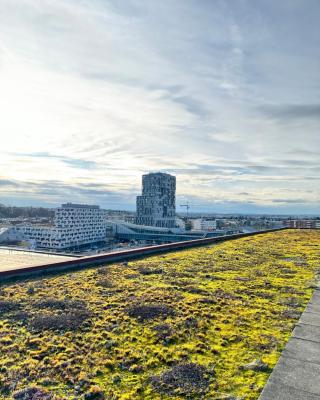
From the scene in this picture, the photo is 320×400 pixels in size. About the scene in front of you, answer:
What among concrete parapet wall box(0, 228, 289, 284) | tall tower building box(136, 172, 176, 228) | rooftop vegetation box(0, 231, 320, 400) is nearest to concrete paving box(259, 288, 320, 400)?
rooftop vegetation box(0, 231, 320, 400)

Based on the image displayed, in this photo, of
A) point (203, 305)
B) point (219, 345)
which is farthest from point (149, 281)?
point (219, 345)

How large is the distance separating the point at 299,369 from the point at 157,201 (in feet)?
485

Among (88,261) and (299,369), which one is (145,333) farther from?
(88,261)

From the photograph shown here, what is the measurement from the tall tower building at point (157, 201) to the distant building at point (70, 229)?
25.6 m

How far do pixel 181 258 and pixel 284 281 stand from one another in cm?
502

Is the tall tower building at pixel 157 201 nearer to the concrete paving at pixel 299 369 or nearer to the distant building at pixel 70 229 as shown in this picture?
the distant building at pixel 70 229

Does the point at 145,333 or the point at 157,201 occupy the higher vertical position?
the point at 157,201

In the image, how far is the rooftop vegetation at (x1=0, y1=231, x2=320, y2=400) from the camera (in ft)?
13.1

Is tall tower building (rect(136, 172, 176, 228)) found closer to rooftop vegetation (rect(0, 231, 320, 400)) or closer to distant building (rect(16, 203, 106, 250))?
distant building (rect(16, 203, 106, 250))

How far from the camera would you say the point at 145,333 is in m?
5.52

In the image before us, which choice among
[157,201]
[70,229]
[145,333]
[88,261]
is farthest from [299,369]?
[157,201]

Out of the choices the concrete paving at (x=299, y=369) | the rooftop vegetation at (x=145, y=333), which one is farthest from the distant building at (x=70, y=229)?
the concrete paving at (x=299, y=369)

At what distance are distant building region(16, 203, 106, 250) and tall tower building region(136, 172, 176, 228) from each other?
84.1ft

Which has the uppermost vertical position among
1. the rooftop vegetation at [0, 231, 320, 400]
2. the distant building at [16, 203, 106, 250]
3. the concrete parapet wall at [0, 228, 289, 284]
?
the concrete parapet wall at [0, 228, 289, 284]
